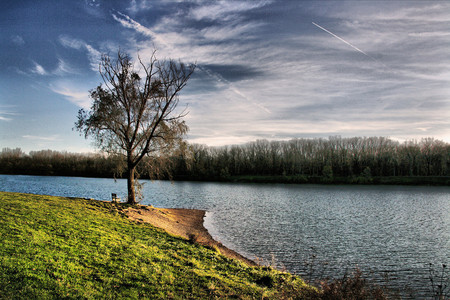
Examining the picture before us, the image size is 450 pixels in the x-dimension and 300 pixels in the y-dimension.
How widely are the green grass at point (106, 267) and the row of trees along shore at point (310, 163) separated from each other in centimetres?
8479

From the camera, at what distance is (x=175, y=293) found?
7.51m

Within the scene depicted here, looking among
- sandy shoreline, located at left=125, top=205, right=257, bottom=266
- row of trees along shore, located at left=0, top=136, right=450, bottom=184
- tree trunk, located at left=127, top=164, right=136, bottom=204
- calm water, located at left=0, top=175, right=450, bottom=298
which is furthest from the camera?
row of trees along shore, located at left=0, top=136, right=450, bottom=184

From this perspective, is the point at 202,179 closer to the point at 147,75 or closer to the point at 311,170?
the point at 311,170

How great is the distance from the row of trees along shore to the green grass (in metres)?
84.8

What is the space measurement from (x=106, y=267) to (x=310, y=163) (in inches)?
4613

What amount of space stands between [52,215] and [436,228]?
31884 mm

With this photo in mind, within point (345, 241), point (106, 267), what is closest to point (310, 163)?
point (345, 241)

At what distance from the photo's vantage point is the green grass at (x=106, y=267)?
690 centimetres

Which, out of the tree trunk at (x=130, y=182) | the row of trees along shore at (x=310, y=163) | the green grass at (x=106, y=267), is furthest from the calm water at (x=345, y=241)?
the row of trees along shore at (x=310, y=163)

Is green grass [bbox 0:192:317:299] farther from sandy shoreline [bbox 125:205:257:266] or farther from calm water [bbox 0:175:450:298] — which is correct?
calm water [bbox 0:175:450:298]

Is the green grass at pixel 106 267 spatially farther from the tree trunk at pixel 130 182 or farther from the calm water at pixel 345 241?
the tree trunk at pixel 130 182

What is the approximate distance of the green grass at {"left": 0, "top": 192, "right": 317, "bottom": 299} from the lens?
6.90 m

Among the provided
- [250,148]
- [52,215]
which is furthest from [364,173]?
[52,215]

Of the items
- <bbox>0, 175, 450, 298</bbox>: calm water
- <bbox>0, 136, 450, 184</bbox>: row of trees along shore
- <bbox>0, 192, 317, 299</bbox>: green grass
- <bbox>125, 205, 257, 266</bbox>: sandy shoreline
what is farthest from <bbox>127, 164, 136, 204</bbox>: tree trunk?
<bbox>0, 136, 450, 184</bbox>: row of trees along shore
